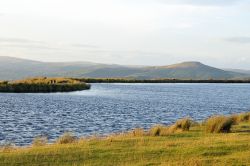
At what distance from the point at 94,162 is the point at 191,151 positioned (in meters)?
4.82

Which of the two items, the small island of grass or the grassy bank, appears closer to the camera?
the grassy bank

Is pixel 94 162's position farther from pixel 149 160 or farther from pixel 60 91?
pixel 60 91

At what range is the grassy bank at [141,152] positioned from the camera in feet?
63.6

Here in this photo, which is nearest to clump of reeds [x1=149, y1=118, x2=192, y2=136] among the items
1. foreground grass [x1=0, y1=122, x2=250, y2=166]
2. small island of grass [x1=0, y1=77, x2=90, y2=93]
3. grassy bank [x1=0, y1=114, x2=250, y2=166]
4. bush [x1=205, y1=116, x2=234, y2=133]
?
grassy bank [x1=0, y1=114, x2=250, y2=166]

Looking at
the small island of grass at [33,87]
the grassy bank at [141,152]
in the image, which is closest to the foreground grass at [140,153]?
the grassy bank at [141,152]

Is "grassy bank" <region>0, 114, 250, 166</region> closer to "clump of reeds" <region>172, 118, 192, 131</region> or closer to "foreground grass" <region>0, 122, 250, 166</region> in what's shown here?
"foreground grass" <region>0, 122, 250, 166</region>

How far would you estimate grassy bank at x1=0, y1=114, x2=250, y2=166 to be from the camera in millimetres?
19391

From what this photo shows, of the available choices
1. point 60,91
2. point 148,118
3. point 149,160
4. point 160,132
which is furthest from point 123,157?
point 60,91

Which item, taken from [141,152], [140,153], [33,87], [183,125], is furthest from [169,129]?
[33,87]

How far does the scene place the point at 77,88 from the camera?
374ft

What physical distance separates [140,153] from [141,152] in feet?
0.74

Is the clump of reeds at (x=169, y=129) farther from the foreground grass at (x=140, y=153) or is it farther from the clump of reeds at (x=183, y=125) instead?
the foreground grass at (x=140, y=153)

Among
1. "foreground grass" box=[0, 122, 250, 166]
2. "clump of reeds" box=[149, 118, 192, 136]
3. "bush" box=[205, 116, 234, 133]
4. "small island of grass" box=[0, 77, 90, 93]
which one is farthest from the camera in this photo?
"small island of grass" box=[0, 77, 90, 93]

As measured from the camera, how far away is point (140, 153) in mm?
21156
